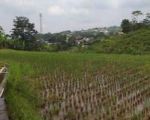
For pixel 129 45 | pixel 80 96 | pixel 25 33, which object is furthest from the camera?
pixel 25 33

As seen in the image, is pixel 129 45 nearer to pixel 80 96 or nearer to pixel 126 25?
pixel 126 25

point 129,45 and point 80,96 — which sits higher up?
point 129,45

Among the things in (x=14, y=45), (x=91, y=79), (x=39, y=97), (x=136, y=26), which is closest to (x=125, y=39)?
(x=136, y=26)

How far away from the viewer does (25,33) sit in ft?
160

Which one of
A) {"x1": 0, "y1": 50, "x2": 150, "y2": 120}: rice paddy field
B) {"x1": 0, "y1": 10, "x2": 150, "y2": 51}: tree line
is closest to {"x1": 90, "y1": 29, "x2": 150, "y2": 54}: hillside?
{"x1": 0, "y1": 10, "x2": 150, "y2": 51}: tree line

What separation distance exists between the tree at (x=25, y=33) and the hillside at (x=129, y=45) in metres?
8.25

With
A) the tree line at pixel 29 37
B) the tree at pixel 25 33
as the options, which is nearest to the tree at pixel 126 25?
the tree line at pixel 29 37

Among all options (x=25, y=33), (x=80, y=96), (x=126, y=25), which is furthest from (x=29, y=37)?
(x=80, y=96)

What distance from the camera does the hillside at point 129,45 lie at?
3812 centimetres

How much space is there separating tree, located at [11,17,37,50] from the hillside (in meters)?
8.25

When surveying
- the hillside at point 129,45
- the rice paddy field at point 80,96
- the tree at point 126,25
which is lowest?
the rice paddy field at point 80,96

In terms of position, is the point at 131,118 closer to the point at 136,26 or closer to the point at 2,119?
the point at 2,119

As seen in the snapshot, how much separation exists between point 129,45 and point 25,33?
15.1 m

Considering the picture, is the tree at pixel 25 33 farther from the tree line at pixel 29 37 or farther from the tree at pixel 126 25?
the tree at pixel 126 25
